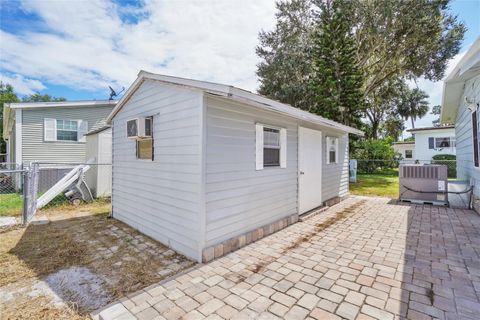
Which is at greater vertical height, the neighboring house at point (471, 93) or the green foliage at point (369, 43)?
the green foliage at point (369, 43)

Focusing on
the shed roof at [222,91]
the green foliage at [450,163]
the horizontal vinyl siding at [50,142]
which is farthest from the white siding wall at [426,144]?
the horizontal vinyl siding at [50,142]

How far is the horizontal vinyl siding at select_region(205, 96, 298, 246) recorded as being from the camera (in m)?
3.32

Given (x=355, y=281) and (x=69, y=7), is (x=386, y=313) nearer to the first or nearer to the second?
(x=355, y=281)

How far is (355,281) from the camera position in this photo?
2723 millimetres

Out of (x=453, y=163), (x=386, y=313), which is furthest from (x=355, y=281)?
(x=453, y=163)

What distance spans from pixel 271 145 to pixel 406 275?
2738mm

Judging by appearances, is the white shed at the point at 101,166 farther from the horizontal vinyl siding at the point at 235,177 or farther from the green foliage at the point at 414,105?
the green foliage at the point at 414,105

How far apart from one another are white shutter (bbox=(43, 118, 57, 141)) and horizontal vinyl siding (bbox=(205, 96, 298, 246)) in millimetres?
10273

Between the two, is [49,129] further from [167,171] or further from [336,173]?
[336,173]

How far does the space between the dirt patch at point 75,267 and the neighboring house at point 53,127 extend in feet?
22.3

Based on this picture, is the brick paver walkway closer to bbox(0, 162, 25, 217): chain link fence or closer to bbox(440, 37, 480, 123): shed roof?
bbox(440, 37, 480, 123): shed roof

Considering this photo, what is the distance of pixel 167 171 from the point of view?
382cm

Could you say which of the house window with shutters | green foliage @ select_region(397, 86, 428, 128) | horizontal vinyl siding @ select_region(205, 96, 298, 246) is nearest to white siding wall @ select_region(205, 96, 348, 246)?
horizontal vinyl siding @ select_region(205, 96, 298, 246)

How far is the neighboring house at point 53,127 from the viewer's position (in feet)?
31.9
